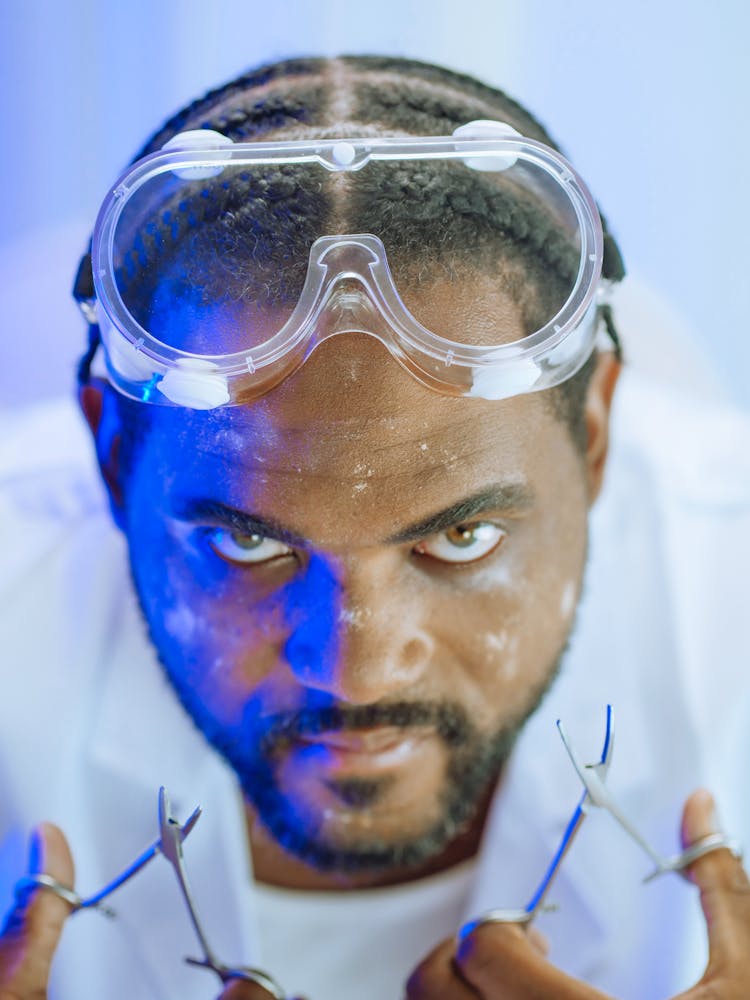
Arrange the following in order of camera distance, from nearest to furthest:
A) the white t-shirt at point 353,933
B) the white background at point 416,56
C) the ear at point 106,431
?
the ear at point 106,431 < the white t-shirt at point 353,933 < the white background at point 416,56

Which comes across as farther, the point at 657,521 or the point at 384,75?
the point at 657,521

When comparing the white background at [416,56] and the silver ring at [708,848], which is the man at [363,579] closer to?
the silver ring at [708,848]

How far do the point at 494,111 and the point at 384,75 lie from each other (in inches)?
4.2

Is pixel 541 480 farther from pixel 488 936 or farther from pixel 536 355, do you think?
pixel 488 936

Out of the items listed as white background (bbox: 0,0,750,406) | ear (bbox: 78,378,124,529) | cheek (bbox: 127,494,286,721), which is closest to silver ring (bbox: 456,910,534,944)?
cheek (bbox: 127,494,286,721)

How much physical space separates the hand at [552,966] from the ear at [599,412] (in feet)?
1.14

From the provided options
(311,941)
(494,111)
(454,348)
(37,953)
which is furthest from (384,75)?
(311,941)

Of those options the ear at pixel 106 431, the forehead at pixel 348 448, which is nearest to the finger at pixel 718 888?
the forehead at pixel 348 448

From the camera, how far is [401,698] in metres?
0.98

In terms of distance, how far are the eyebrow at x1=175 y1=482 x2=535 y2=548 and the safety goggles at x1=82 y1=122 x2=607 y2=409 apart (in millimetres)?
89

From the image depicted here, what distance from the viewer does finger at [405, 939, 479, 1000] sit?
905 millimetres

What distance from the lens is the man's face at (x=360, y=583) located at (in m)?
0.87

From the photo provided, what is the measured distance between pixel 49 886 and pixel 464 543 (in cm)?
45

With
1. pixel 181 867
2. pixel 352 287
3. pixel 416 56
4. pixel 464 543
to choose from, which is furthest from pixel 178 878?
pixel 416 56
